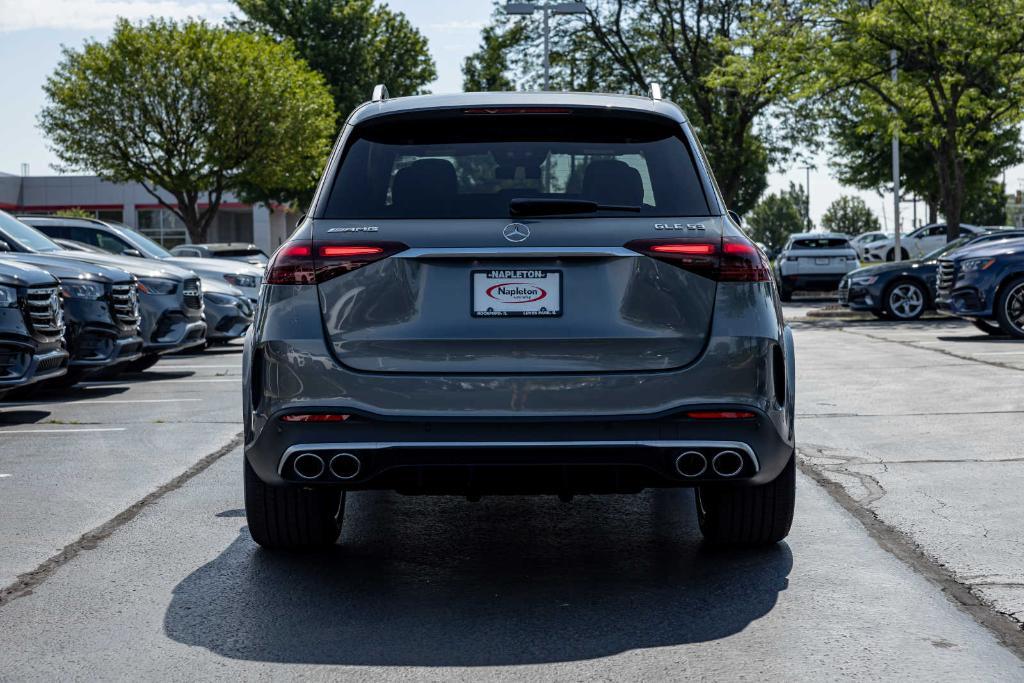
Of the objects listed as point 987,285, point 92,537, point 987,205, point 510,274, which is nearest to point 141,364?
point 92,537

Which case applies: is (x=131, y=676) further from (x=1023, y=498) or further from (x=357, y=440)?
(x=1023, y=498)

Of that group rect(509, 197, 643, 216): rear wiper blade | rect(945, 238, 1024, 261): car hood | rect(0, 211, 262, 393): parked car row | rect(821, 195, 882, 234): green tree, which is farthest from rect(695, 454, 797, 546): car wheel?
rect(821, 195, 882, 234): green tree

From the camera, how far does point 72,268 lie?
11.7 meters

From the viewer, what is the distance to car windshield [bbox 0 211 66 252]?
12.1 metres

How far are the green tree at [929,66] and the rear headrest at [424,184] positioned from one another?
21175mm

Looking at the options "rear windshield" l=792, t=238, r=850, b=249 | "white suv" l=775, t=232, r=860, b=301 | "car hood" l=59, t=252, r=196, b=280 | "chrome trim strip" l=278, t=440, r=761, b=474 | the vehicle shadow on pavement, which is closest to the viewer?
the vehicle shadow on pavement

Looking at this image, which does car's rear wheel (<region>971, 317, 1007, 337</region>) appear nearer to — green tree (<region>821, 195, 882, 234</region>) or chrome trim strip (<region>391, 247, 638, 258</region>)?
chrome trim strip (<region>391, 247, 638, 258</region>)

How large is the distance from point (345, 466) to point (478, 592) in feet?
2.27

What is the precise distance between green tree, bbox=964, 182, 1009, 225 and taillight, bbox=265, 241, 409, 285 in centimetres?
5145

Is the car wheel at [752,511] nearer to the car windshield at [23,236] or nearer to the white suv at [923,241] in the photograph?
the car windshield at [23,236]

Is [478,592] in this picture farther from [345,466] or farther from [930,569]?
[930,569]

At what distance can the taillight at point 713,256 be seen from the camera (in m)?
4.74

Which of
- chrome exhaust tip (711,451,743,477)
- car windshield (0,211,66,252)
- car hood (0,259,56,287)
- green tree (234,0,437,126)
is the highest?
green tree (234,0,437,126)

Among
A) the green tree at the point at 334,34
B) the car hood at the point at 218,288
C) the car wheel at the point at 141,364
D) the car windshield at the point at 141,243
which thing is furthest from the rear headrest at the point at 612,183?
the green tree at the point at 334,34
